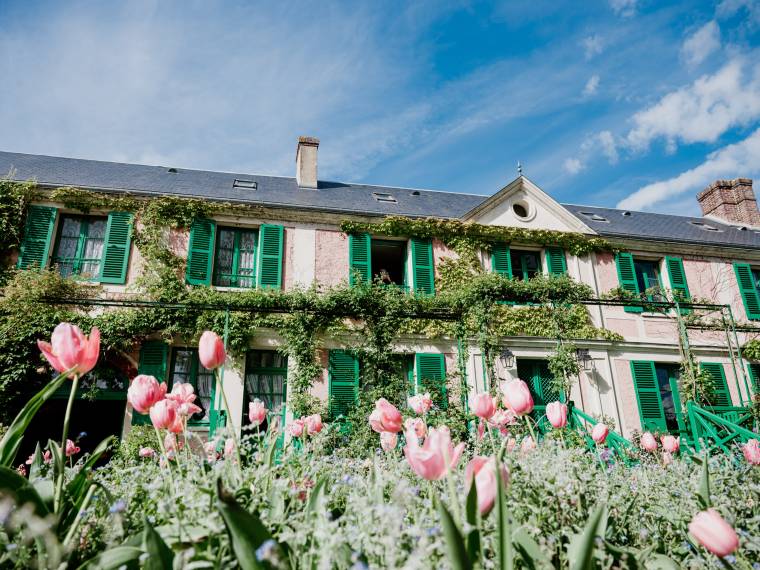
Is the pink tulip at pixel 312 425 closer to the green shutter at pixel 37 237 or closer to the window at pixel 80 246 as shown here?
the window at pixel 80 246

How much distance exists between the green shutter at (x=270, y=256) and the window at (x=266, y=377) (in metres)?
1.42

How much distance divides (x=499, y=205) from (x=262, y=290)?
6.05 metres

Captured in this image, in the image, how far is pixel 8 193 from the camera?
364 inches

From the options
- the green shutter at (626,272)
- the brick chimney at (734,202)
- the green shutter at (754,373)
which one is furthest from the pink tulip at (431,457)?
the brick chimney at (734,202)

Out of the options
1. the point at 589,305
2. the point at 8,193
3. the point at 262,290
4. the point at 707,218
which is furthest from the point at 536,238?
the point at 8,193

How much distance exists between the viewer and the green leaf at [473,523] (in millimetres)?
1238

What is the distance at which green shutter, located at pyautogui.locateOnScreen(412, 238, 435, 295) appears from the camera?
10.5 meters

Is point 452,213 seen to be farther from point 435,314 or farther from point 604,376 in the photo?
point 604,376

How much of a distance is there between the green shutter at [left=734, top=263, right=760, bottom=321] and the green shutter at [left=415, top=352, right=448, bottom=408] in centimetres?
846

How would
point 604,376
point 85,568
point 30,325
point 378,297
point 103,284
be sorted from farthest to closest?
point 604,376 < point 378,297 < point 103,284 < point 30,325 < point 85,568

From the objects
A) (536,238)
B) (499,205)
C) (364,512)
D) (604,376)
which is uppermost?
(499,205)

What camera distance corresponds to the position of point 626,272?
11719 mm

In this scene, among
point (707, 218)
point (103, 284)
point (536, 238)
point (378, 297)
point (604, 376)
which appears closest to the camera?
point (103, 284)

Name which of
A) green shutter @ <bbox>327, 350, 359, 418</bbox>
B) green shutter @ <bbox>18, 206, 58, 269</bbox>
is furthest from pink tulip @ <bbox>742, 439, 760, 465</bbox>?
green shutter @ <bbox>18, 206, 58, 269</bbox>
